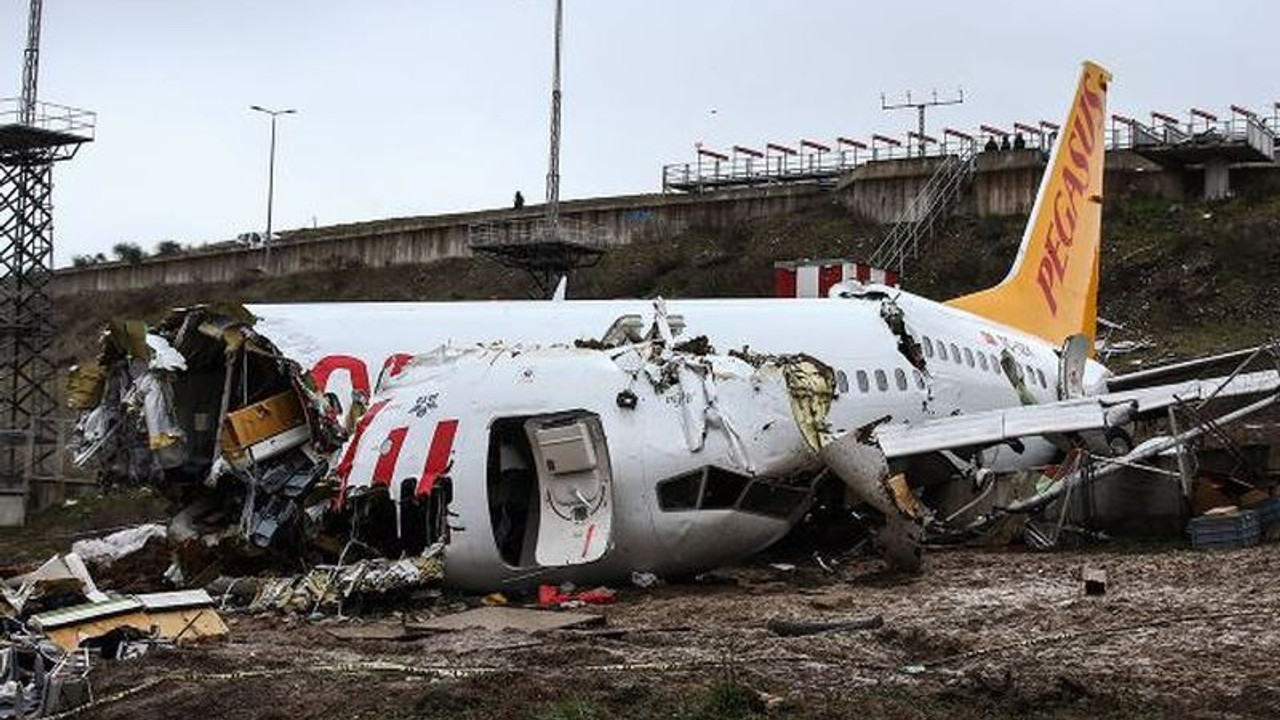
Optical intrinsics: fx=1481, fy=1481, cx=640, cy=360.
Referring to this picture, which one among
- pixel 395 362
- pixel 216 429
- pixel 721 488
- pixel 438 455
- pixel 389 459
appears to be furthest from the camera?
pixel 395 362

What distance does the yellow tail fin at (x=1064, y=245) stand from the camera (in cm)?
2822

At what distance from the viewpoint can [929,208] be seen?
5784 centimetres

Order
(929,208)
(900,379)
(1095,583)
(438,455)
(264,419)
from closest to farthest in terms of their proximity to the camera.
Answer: (1095,583) < (438,455) < (264,419) < (900,379) < (929,208)

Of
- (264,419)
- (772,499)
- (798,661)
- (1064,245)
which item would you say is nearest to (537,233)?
(1064,245)

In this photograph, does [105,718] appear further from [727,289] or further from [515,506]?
[727,289]

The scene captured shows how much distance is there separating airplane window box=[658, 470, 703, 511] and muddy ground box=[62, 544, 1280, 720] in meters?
0.87

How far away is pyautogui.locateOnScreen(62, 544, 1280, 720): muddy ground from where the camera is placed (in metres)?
8.66

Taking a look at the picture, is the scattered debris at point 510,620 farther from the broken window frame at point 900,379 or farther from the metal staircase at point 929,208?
the metal staircase at point 929,208

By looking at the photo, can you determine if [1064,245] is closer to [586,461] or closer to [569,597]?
[586,461]

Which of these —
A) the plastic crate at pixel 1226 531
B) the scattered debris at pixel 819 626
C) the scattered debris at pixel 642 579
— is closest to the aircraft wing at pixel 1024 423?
the plastic crate at pixel 1226 531

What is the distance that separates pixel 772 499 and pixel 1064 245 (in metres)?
16.4

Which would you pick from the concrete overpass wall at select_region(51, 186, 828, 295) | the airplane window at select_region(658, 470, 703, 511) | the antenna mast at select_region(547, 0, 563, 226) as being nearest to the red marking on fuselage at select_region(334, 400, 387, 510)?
the airplane window at select_region(658, 470, 703, 511)

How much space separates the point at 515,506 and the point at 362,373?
12.6ft

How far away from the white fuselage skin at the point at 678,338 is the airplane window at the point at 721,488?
0.30ft
